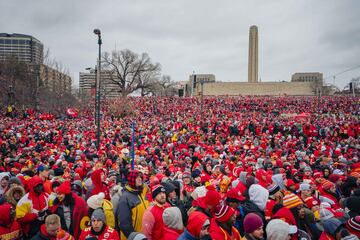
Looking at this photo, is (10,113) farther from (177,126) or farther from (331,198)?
(331,198)

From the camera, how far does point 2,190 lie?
240 inches

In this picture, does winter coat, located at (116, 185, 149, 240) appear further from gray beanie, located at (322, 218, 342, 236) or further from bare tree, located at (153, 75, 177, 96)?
bare tree, located at (153, 75, 177, 96)

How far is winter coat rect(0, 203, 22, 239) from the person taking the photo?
3.96m

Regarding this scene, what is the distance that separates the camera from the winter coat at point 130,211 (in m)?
4.02

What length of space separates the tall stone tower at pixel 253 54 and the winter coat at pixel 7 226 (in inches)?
2748

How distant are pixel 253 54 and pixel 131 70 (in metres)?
30.4

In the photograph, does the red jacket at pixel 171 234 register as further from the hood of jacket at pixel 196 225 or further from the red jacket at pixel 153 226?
the hood of jacket at pixel 196 225

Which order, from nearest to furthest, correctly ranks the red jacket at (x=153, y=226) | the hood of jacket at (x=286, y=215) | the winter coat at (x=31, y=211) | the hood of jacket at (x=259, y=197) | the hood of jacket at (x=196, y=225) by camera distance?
the hood of jacket at (x=196, y=225) < the red jacket at (x=153, y=226) < the hood of jacket at (x=286, y=215) < the winter coat at (x=31, y=211) < the hood of jacket at (x=259, y=197)

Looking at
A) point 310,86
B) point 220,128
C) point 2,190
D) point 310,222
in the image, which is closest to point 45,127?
point 220,128

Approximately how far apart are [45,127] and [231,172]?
Answer: 703 inches

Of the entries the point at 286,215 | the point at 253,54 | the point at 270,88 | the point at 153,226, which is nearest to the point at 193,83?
the point at 286,215

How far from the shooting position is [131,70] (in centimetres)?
6275

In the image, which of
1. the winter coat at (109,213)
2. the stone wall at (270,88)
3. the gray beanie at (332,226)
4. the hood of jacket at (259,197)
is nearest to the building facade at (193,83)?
the stone wall at (270,88)

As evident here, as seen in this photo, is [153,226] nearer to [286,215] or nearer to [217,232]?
[217,232]
